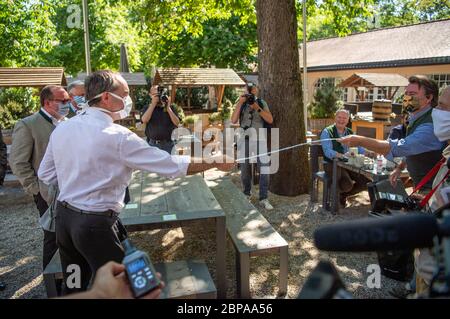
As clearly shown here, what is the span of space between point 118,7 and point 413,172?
27400 millimetres

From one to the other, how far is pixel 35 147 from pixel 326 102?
10433 millimetres

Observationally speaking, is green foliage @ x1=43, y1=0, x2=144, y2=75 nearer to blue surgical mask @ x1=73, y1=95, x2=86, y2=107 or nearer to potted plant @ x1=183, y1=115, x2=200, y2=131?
potted plant @ x1=183, y1=115, x2=200, y2=131

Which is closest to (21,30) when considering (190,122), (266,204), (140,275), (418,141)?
(190,122)

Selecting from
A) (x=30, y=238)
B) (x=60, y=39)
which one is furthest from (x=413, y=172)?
(x=60, y=39)

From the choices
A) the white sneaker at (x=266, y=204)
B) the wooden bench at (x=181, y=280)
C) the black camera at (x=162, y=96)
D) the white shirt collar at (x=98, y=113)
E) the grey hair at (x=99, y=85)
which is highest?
the black camera at (x=162, y=96)

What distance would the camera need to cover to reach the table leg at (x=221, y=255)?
133 inches

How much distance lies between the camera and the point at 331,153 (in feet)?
19.4

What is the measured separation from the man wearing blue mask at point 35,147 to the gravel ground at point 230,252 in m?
0.91

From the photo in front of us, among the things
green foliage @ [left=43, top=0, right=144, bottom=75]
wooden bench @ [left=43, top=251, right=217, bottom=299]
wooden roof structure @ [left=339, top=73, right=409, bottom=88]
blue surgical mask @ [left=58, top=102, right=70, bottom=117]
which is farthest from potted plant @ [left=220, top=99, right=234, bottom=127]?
green foliage @ [left=43, top=0, right=144, bottom=75]

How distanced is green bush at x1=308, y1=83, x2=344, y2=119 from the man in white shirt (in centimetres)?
1083

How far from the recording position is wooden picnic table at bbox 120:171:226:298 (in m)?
3.28

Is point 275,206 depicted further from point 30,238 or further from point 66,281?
point 66,281

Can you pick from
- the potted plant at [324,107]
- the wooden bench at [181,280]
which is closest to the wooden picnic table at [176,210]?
the wooden bench at [181,280]

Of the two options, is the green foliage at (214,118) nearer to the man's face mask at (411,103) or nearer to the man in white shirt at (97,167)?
the man's face mask at (411,103)
